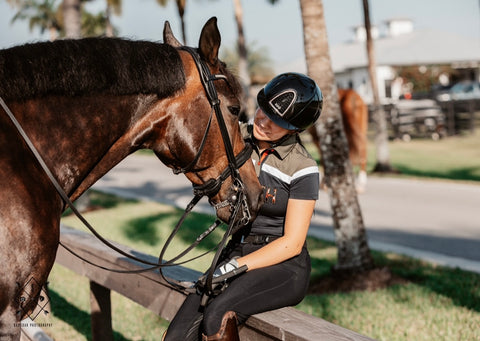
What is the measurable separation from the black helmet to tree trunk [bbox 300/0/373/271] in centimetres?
304

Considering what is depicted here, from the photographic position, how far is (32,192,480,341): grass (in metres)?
4.45

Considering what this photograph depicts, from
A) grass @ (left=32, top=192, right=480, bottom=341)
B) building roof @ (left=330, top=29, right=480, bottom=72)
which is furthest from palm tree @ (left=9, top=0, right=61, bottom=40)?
grass @ (left=32, top=192, right=480, bottom=341)

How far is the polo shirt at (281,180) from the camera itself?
2.71 meters

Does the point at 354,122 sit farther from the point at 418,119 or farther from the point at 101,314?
the point at 418,119

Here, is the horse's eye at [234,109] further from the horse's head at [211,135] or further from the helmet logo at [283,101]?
the helmet logo at [283,101]

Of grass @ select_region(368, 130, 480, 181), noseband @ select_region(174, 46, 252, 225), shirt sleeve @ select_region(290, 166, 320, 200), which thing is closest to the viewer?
noseband @ select_region(174, 46, 252, 225)

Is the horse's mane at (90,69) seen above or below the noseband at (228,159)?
above

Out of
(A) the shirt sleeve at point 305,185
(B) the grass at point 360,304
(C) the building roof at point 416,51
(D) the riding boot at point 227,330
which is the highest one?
(A) the shirt sleeve at point 305,185

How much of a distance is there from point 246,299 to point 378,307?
2.83 m

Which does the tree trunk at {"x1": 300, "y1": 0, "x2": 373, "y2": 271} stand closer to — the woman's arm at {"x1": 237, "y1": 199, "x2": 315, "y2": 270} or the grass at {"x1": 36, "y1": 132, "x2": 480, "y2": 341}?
the grass at {"x1": 36, "y1": 132, "x2": 480, "y2": 341}

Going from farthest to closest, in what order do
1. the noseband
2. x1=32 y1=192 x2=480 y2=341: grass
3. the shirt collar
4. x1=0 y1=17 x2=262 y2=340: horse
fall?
1. x1=32 y1=192 x2=480 y2=341: grass
2. the shirt collar
3. the noseband
4. x1=0 y1=17 x2=262 y2=340: horse

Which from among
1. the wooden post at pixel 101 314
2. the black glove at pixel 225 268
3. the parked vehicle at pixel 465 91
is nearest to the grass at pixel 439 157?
the parked vehicle at pixel 465 91

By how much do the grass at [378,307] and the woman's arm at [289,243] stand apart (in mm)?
2063

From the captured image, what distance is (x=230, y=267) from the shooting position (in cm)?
262
